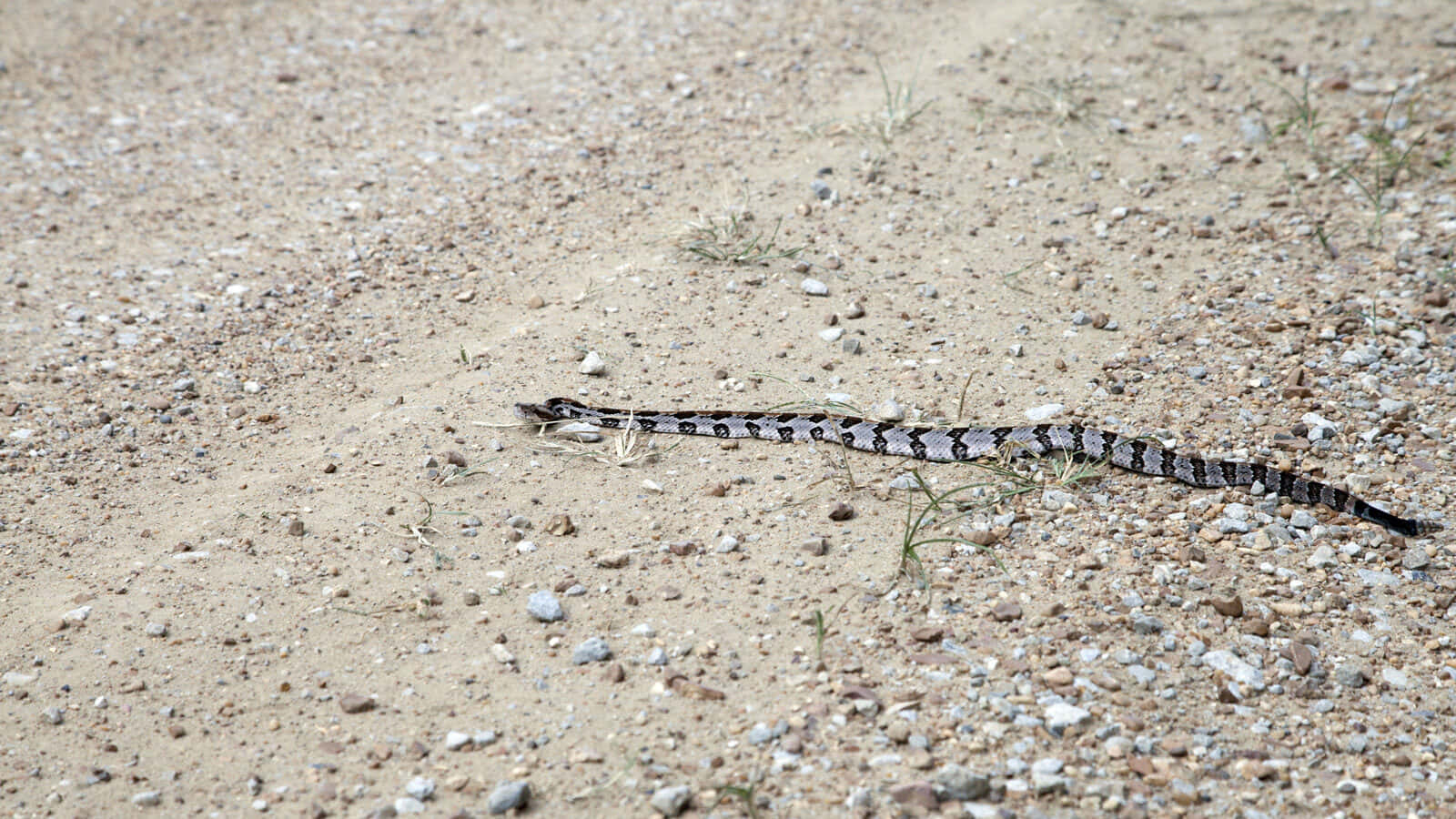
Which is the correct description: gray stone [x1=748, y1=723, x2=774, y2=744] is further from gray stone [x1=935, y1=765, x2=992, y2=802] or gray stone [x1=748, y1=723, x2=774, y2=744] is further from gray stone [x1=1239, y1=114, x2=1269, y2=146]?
gray stone [x1=1239, y1=114, x2=1269, y2=146]

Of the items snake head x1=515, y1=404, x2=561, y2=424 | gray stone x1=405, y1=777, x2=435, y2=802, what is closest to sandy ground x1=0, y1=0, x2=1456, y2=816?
gray stone x1=405, y1=777, x2=435, y2=802

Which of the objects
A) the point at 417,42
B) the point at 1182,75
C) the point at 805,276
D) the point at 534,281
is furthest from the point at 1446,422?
the point at 417,42

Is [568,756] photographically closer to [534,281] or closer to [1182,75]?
[534,281]

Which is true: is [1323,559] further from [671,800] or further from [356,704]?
[356,704]

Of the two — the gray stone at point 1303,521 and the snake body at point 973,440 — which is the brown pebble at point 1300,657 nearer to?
the gray stone at point 1303,521

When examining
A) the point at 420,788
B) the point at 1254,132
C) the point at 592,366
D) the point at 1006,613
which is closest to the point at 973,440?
the point at 1006,613
